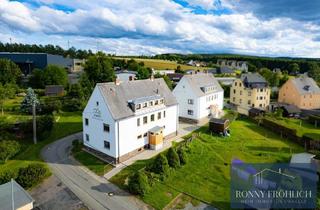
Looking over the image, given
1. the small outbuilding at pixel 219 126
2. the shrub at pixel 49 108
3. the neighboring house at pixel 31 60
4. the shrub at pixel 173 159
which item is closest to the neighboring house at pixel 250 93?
the small outbuilding at pixel 219 126

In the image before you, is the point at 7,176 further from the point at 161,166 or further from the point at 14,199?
the point at 161,166

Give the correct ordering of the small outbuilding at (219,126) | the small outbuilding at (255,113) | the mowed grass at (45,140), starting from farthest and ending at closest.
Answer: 1. the small outbuilding at (255,113)
2. the small outbuilding at (219,126)
3. the mowed grass at (45,140)

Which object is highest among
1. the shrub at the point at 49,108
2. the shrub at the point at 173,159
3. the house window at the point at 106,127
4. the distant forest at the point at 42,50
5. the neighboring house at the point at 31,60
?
the distant forest at the point at 42,50

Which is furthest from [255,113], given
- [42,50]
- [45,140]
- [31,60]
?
[42,50]

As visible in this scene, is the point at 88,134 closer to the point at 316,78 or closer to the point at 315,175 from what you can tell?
the point at 315,175

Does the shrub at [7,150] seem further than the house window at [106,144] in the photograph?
No

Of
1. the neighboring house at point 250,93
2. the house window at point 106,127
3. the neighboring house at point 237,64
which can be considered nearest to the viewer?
the house window at point 106,127

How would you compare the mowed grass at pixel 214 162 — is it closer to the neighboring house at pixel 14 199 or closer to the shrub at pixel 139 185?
the shrub at pixel 139 185
